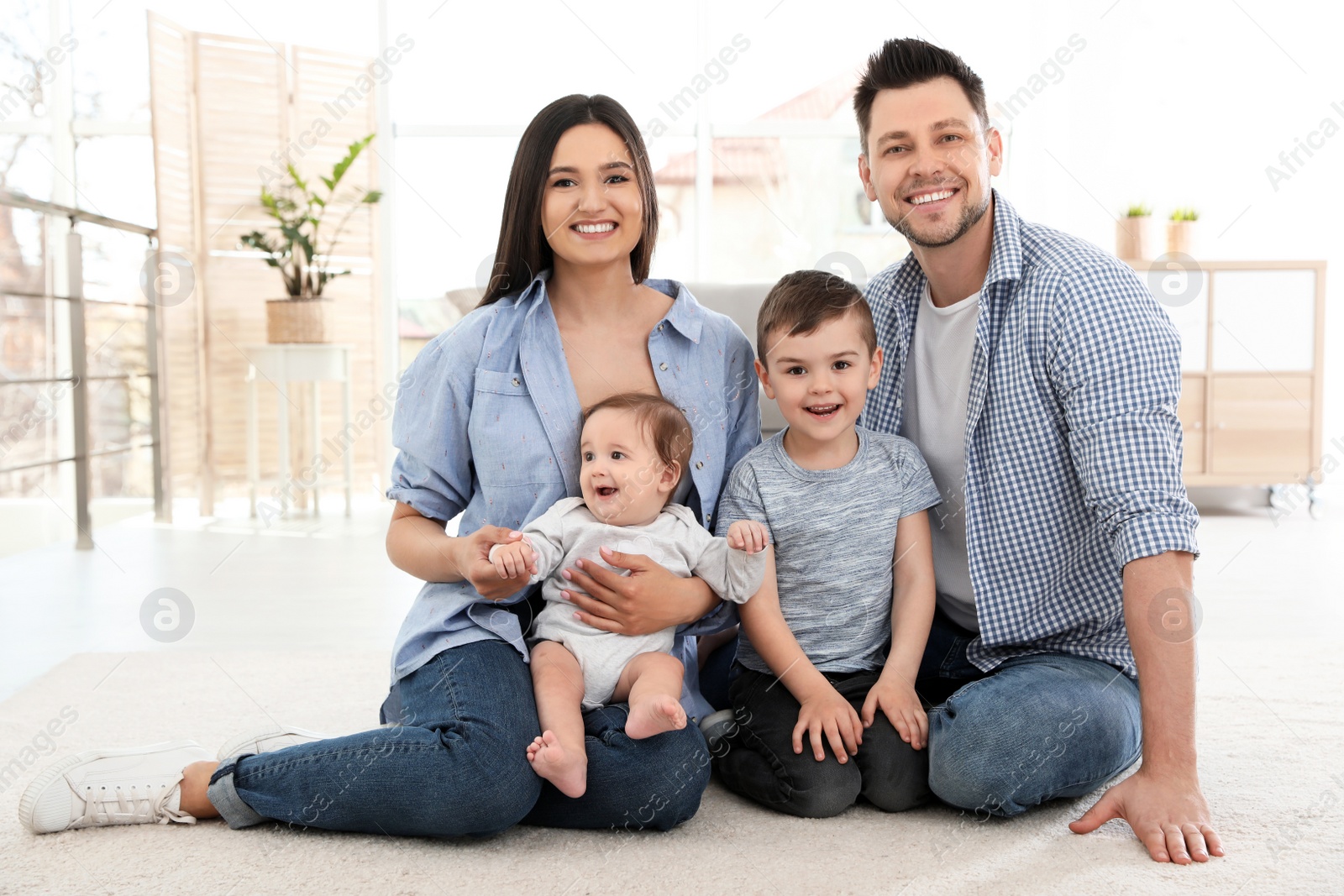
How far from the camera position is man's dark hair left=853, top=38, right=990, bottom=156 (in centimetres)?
145

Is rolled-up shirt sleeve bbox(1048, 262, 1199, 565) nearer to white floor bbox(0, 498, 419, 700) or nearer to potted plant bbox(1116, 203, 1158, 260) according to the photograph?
white floor bbox(0, 498, 419, 700)

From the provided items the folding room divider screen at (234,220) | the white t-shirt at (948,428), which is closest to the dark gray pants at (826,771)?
the white t-shirt at (948,428)

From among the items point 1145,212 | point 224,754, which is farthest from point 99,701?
point 1145,212

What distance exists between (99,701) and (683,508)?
3.58 ft

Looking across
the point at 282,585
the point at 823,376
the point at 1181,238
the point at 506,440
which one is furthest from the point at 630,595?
the point at 1181,238

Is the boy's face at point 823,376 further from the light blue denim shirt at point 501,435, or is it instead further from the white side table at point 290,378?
the white side table at point 290,378

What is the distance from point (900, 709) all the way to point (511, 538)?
51 cm

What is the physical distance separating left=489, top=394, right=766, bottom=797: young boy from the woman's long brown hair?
238 mm

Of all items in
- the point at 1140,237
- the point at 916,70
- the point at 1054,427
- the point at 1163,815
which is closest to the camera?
the point at 1163,815

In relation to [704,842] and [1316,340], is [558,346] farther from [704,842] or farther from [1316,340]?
[1316,340]

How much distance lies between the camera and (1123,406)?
4.06ft

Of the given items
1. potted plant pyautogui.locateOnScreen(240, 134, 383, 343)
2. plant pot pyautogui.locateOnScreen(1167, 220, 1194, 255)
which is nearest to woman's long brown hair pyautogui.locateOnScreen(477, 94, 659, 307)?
potted plant pyautogui.locateOnScreen(240, 134, 383, 343)

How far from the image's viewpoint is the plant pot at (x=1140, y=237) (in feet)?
12.6

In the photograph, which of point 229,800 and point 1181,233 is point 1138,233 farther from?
point 229,800
